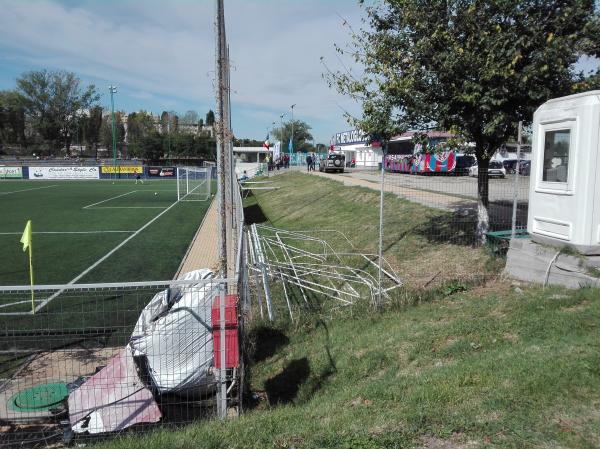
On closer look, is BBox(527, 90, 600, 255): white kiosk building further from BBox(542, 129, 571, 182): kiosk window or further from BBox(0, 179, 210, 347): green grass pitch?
BBox(0, 179, 210, 347): green grass pitch

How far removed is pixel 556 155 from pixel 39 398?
7.31 m

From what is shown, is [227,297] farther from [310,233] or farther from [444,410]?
[310,233]

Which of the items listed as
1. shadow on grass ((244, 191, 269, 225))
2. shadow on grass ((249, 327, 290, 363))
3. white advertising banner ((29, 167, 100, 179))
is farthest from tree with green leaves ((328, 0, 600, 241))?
white advertising banner ((29, 167, 100, 179))

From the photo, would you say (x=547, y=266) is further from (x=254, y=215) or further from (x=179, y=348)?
(x=254, y=215)

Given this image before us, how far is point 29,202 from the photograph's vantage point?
30562 millimetres

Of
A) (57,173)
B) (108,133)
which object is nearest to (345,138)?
(57,173)

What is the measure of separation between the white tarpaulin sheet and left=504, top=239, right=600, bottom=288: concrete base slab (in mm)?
4721

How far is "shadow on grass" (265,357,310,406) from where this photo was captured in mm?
5844

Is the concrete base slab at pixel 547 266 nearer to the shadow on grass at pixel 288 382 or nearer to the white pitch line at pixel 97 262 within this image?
the shadow on grass at pixel 288 382

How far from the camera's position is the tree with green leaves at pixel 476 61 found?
7680 mm

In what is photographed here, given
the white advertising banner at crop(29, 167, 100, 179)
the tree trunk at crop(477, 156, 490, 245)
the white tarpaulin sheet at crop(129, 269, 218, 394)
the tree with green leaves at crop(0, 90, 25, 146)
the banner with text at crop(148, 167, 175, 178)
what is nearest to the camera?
the white tarpaulin sheet at crop(129, 269, 218, 394)

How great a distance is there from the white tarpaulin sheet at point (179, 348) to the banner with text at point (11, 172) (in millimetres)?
60921

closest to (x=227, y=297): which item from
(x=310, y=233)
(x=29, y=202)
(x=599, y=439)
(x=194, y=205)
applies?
(x=599, y=439)

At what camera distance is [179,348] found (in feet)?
18.3
